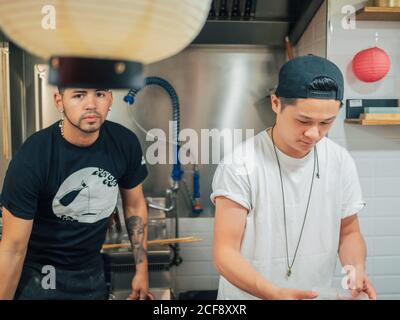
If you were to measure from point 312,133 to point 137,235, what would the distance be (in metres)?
0.46

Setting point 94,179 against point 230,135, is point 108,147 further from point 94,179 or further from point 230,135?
point 230,135

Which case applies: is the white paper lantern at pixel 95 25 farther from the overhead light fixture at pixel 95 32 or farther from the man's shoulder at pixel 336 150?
the man's shoulder at pixel 336 150

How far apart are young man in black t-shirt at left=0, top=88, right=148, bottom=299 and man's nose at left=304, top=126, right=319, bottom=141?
1.21 feet

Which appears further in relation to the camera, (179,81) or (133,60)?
(179,81)

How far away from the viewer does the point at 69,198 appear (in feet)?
2.72

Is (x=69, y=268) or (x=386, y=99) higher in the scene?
(x=386, y=99)

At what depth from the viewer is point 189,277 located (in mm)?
940

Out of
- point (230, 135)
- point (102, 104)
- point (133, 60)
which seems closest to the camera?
point (133, 60)

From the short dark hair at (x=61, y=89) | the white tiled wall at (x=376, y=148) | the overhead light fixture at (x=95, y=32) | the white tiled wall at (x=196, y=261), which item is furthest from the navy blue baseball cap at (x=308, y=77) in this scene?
the short dark hair at (x=61, y=89)

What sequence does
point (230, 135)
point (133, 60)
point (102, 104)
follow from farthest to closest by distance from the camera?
point (230, 135) < point (102, 104) < point (133, 60)

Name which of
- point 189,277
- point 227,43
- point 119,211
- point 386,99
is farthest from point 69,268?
point 386,99

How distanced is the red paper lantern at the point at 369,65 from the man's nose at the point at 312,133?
0.68 ft

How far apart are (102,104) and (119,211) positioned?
243 mm

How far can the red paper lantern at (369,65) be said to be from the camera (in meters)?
0.92
